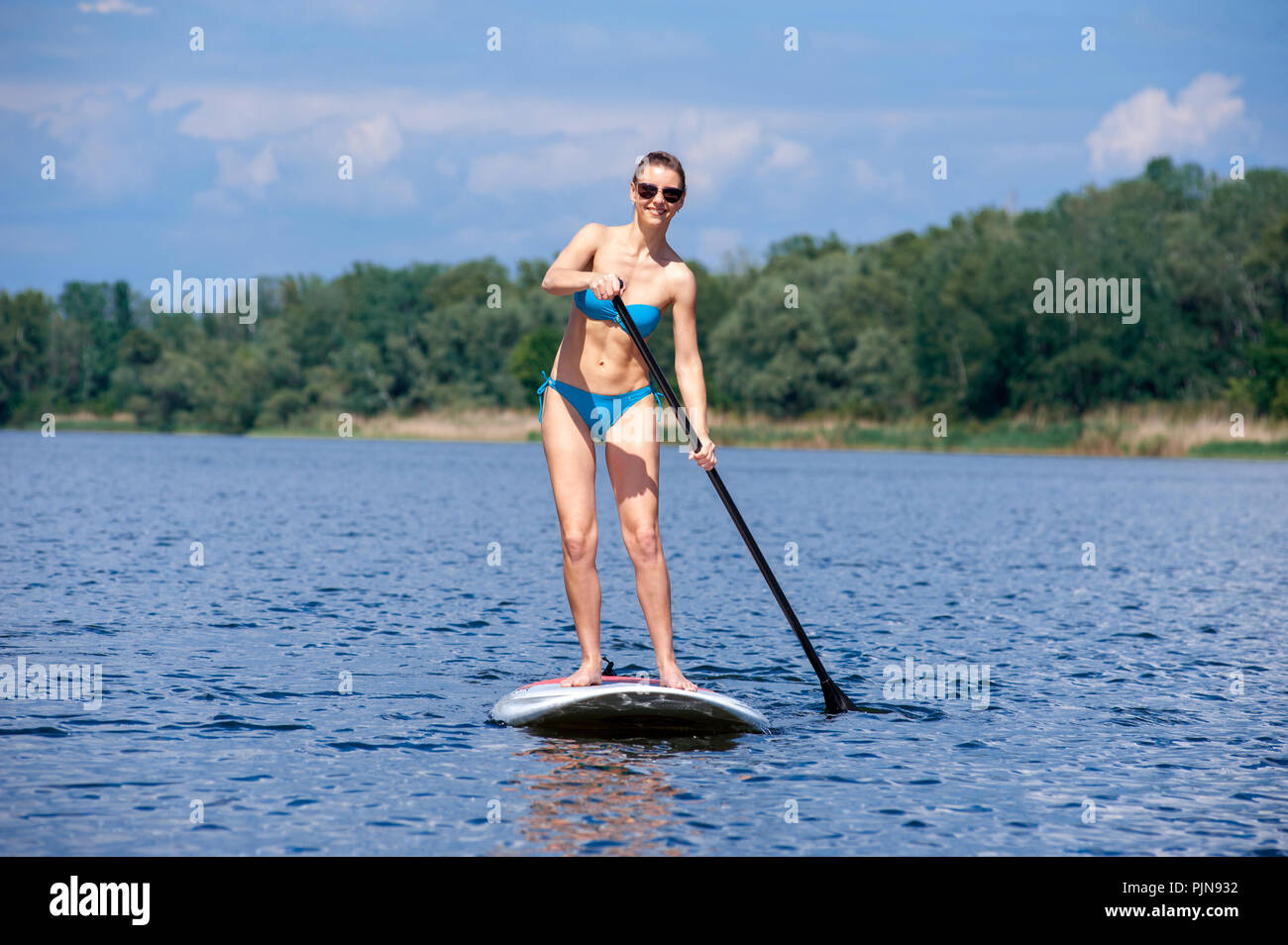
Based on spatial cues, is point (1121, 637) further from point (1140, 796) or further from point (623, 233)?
point (623, 233)

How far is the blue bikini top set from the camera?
27.7ft

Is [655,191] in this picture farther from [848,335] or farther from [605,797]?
[848,335]

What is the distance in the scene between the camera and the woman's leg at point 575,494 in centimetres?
887

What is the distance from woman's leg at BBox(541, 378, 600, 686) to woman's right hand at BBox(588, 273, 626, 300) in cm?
104

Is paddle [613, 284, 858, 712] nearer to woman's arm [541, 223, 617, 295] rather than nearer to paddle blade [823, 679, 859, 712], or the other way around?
paddle blade [823, 679, 859, 712]

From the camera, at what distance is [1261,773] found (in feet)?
27.6

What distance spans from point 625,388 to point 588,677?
1.95m

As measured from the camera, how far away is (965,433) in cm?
7988

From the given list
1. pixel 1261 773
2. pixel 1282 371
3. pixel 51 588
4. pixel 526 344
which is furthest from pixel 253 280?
pixel 1261 773

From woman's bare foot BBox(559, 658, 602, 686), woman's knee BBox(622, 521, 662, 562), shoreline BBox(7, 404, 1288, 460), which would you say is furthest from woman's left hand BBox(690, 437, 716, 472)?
shoreline BBox(7, 404, 1288, 460)

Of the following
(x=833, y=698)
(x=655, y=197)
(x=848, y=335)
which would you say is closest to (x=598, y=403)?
(x=655, y=197)

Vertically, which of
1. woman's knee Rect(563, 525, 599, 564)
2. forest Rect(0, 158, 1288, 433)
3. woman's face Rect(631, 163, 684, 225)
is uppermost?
forest Rect(0, 158, 1288, 433)

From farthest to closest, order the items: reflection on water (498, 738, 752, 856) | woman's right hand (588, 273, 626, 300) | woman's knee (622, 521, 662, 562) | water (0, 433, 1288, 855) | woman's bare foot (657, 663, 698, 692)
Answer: woman's bare foot (657, 663, 698, 692), woman's knee (622, 521, 662, 562), woman's right hand (588, 273, 626, 300), water (0, 433, 1288, 855), reflection on water (498, 738, 752, 856)
